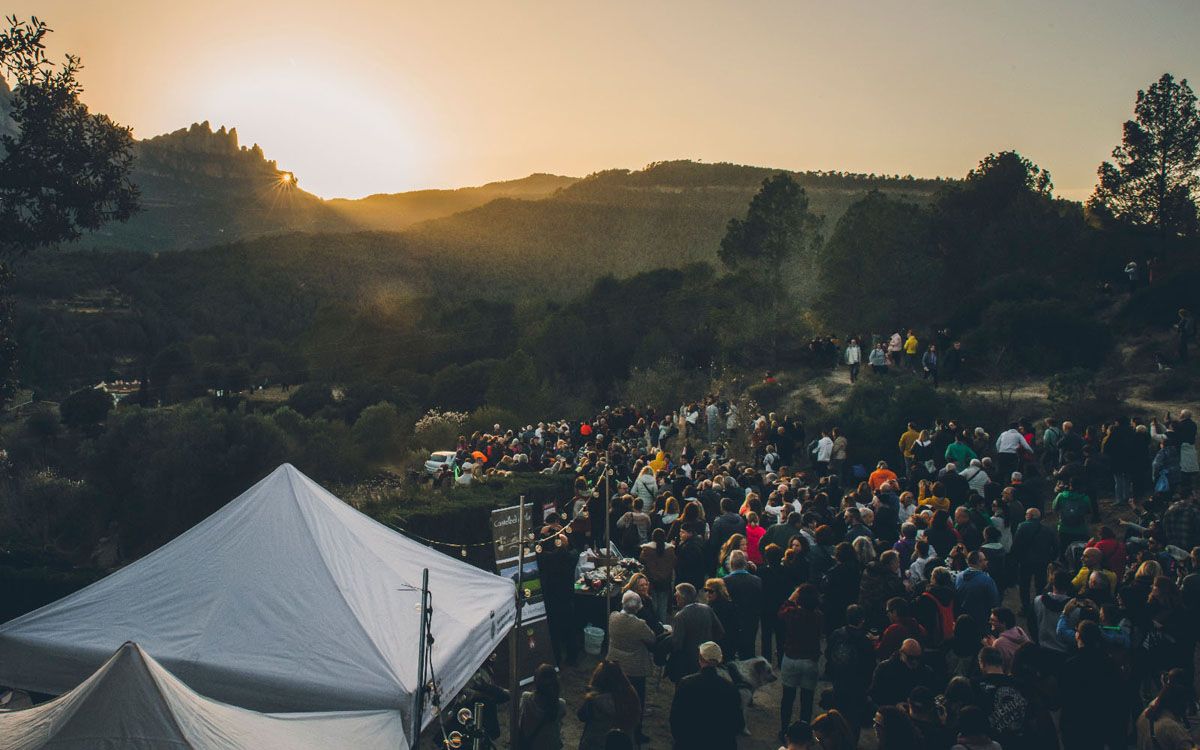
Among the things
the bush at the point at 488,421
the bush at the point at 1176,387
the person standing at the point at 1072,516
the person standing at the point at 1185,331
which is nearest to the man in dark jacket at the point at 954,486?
the person standing at the point at 1072,516

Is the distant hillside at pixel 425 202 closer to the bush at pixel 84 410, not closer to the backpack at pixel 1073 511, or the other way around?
the bush at pixel 84 410

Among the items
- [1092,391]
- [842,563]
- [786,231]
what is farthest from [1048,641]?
[786,231]

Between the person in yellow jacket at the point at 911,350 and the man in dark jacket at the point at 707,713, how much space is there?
22481 mm

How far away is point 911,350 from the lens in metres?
27.0

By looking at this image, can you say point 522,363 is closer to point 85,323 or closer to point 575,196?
point 85,323

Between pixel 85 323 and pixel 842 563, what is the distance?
53.8 meters

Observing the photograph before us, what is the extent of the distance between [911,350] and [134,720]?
2528 cm

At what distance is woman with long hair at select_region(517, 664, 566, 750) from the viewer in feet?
20.3

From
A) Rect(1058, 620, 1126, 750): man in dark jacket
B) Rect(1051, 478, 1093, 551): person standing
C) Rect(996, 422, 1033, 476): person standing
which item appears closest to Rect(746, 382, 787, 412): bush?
Rect(996, 422, 1033, 476): person standing

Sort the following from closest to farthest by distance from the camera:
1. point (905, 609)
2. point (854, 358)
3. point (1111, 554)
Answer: point (905, 609) → point (1111, 554) → point (854, 358)

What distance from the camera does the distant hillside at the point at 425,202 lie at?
122188 mm

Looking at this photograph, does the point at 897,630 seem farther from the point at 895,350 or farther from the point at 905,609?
the point at 895,350

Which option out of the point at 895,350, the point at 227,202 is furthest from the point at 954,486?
the point at 227,202

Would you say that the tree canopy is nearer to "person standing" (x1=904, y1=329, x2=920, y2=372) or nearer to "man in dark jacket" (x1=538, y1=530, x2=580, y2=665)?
"person standing" (x1=904, y1=329, x2=920, y2=372)
